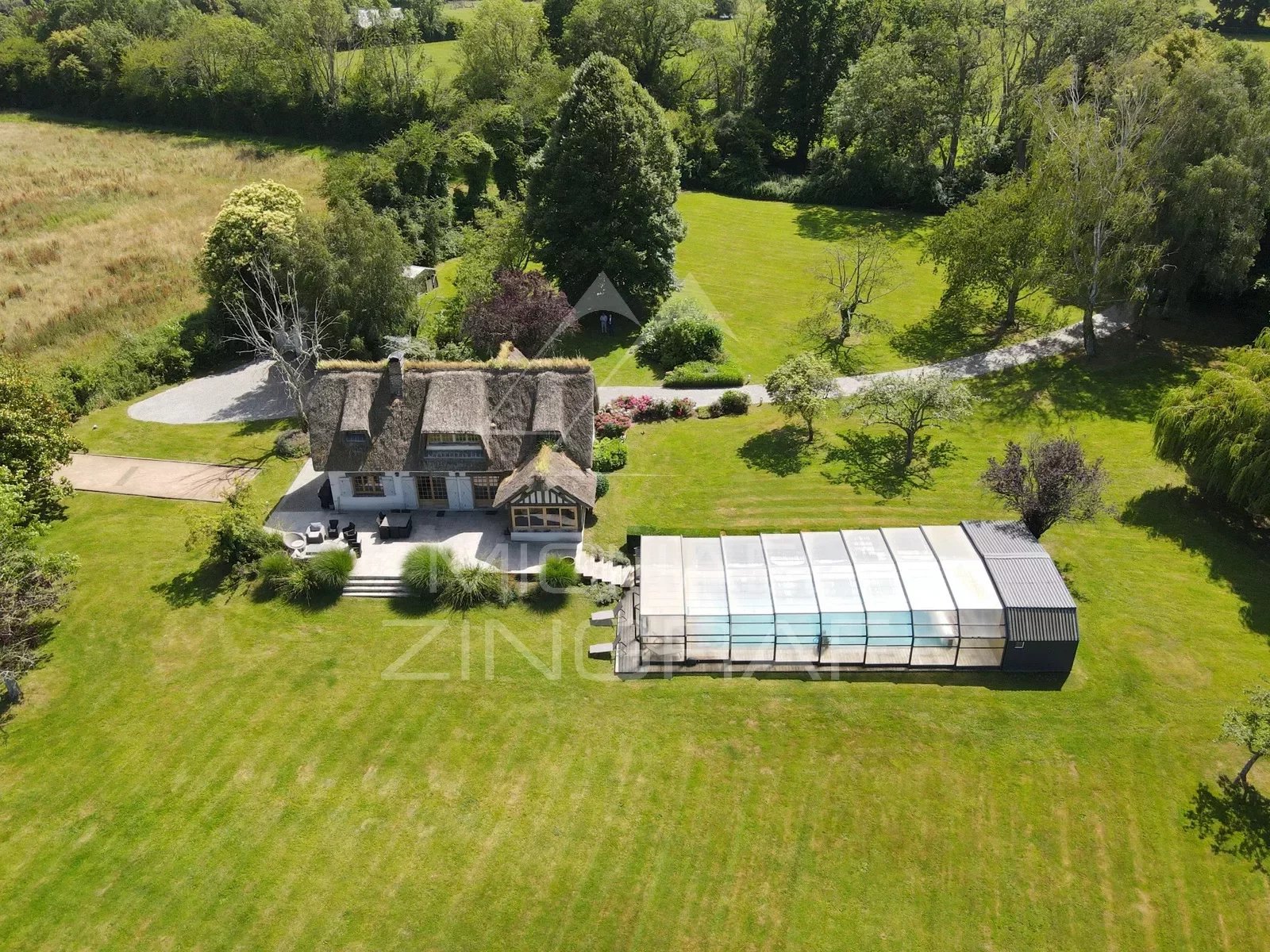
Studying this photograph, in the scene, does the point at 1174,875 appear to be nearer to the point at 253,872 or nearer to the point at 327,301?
the point at 253,872

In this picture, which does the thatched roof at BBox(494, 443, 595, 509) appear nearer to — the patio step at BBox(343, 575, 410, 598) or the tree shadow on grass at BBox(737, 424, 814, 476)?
the patio step at BBox(343, 575, 410, 598)

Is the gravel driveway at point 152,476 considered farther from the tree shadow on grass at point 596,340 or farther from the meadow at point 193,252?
the tree shadow on grass at point 596,340

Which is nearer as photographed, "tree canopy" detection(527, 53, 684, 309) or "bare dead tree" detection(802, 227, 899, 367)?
"tree canopy" detection(527, 53, 684, 309)

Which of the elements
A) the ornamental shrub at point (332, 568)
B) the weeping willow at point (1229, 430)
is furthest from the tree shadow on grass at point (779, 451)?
the ornamental shrub at point (332, 568)

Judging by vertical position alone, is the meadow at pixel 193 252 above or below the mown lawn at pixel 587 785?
above

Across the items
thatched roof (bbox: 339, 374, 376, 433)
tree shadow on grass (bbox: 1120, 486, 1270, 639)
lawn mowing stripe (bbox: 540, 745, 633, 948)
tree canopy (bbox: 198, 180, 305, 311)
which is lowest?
lawn mowing stripe (bbox: 540, 745, 633, 948)

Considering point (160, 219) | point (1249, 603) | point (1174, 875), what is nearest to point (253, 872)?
point (1174, 875)

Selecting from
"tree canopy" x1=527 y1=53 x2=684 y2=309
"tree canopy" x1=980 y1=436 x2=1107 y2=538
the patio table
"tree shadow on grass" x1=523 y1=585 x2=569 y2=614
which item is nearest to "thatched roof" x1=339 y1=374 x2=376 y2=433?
the patio table
